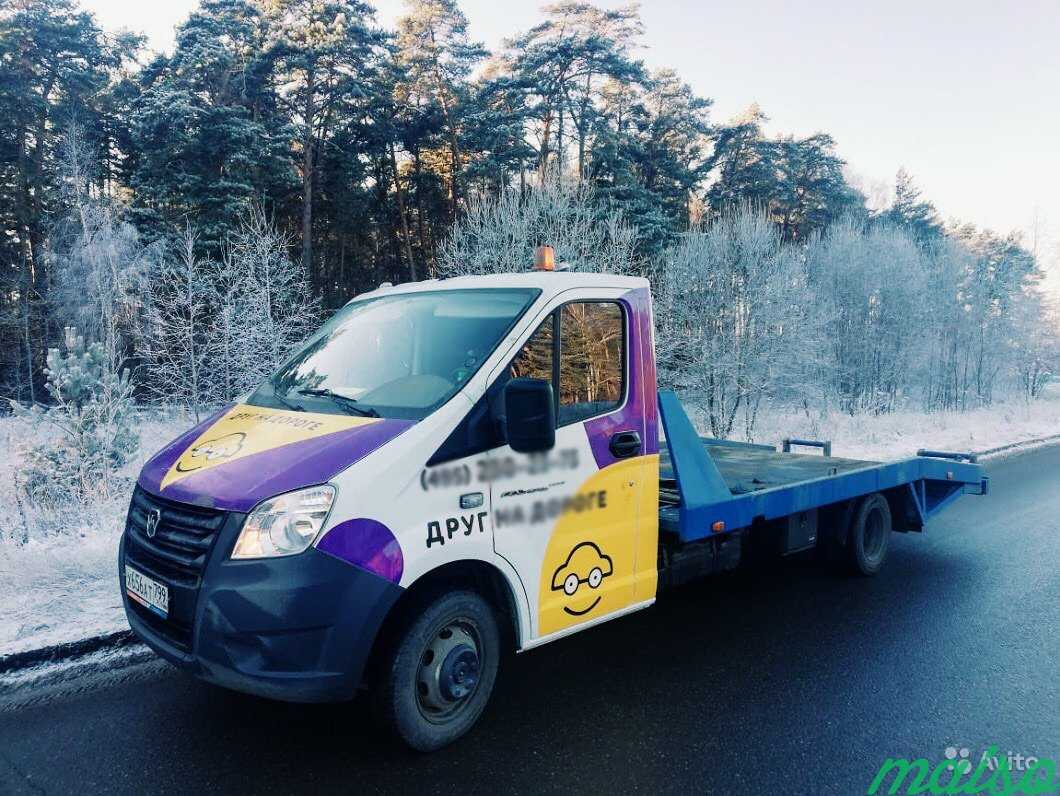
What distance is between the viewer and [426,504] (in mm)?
2959

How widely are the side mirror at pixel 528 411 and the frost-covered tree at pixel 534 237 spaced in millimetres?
16999

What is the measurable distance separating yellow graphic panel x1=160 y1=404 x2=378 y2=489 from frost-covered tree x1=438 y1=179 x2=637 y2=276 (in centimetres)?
1669

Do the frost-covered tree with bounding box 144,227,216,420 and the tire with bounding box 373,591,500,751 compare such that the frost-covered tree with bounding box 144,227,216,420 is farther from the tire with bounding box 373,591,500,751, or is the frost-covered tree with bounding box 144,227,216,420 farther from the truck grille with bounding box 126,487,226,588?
the tire with bounding box 373,591,500,751

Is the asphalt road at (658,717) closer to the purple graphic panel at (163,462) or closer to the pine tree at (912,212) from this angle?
the purple graphic panel at (163,462)

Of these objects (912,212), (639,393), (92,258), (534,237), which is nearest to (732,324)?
(534,237)

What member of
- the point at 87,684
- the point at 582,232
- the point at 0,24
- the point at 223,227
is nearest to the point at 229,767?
the point at 87,684

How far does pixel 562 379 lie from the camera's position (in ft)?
11.7

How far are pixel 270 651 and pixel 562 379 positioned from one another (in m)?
1.83

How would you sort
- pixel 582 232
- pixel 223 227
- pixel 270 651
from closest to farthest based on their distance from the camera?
pixel 270 651 < pixel 582 232 < pixel 223 227

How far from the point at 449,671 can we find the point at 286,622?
82cm

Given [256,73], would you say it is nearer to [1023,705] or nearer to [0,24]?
[0,24]

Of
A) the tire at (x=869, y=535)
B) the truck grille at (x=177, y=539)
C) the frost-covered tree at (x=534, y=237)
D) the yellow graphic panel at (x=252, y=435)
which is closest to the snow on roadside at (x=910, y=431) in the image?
the frost-covered tree at (x=534, y=237)

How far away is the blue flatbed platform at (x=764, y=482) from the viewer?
4.18 meters

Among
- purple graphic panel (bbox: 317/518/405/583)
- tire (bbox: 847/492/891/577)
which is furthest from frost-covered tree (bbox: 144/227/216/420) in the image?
purple graphic panel (bbox: 317/518/405/583)
